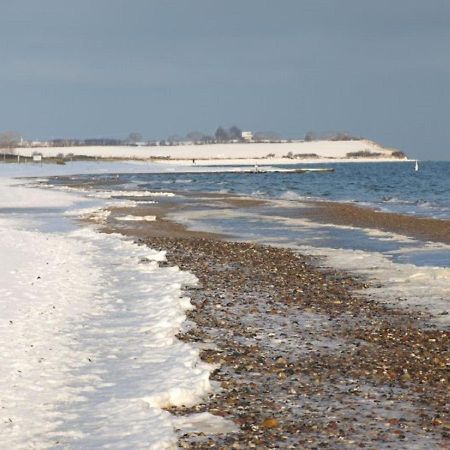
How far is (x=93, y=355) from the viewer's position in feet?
37.1

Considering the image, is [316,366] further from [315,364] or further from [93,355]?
[93,355]

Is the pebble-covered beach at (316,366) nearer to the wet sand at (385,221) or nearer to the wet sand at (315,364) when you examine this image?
the wet sand at (315,364)

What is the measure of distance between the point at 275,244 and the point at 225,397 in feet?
58.2

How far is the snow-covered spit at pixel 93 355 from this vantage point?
841cm

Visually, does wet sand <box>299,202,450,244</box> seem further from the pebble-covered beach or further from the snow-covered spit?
the snow-covered spit

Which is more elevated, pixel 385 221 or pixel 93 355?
pixel 93 355

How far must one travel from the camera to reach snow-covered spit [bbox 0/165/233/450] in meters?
8.41

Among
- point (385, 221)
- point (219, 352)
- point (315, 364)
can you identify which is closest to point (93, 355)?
point (219, 352)

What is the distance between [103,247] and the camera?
77.8 ft

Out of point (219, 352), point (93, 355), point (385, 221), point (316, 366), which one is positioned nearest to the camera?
point (316, 366)

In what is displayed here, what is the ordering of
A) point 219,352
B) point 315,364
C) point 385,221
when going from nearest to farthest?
point 315,364, point 219,352, point 385,221

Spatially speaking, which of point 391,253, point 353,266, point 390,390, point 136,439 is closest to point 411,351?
point 390,390

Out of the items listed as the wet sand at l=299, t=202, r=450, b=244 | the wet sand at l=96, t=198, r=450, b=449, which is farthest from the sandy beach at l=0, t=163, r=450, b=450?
the wet sand at l=299, t=202, r=450, b=244

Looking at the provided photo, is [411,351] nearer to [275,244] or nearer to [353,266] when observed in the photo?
[353,266]
